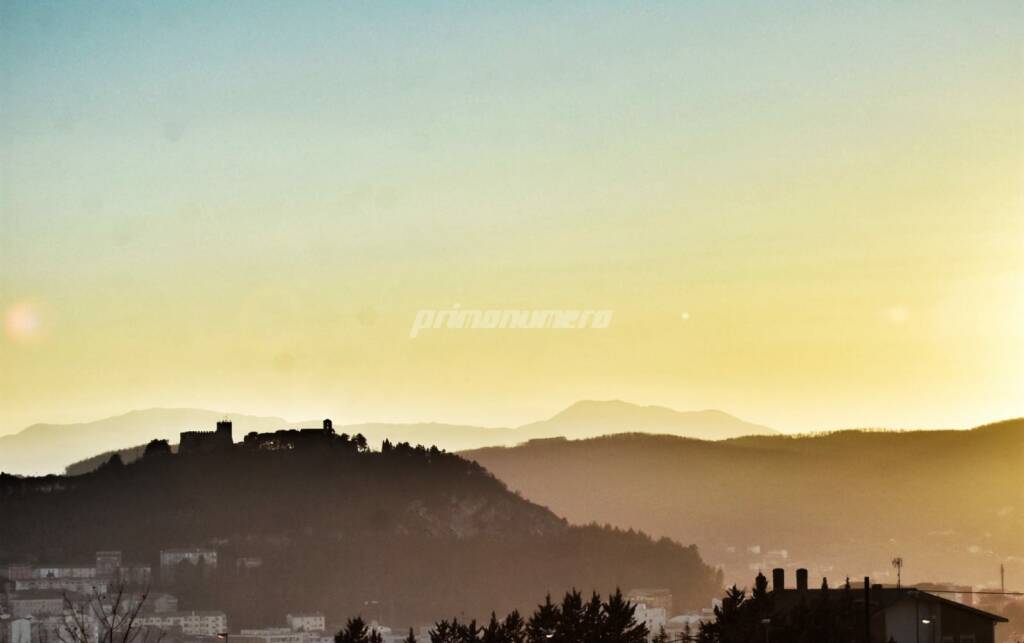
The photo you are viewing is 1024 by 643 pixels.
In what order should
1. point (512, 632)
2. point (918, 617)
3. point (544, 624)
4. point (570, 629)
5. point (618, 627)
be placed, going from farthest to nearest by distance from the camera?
point (512, 632) → point (544, 624) → point (918, 617) → point (570, 629) → point (618, 627)

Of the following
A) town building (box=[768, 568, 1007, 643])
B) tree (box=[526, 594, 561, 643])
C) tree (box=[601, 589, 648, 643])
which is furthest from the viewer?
tree (box=[526, 594, 561, 643])

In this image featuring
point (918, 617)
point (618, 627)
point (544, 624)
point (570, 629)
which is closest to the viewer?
point (618, 627)

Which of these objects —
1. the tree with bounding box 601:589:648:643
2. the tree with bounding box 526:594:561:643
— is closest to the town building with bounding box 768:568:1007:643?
the tree with bounding box 601:589:648:643

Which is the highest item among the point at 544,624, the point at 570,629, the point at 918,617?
the point at 918,617

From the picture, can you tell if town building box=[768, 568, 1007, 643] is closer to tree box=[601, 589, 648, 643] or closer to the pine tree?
tree box=[601, 589, 648, 643]

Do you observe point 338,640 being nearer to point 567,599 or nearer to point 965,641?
point 567,599

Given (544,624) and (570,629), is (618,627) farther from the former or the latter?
(544,624)

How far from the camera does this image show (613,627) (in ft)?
277

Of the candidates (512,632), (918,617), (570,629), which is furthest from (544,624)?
(918,617)

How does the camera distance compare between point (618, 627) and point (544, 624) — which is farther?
point (544, 624)

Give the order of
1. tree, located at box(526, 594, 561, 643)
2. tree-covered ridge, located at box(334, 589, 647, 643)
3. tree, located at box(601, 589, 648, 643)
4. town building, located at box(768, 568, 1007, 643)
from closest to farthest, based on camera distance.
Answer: tree, located at box(601, 589, 648, 643) < tree-covered ridge, located at box(334, 589, 647, 643) < town building, located at box(768, 568, 1007, 643) < tree, located at box(526, 594, 561, 643)

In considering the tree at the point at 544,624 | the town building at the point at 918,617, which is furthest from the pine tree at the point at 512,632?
the town building at the point at 918,617

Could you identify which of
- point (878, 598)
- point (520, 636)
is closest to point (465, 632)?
point (520, 636)

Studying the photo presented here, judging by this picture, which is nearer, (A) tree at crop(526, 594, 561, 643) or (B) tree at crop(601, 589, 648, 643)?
(B) tree at crop(601, 589, 648, 643)
